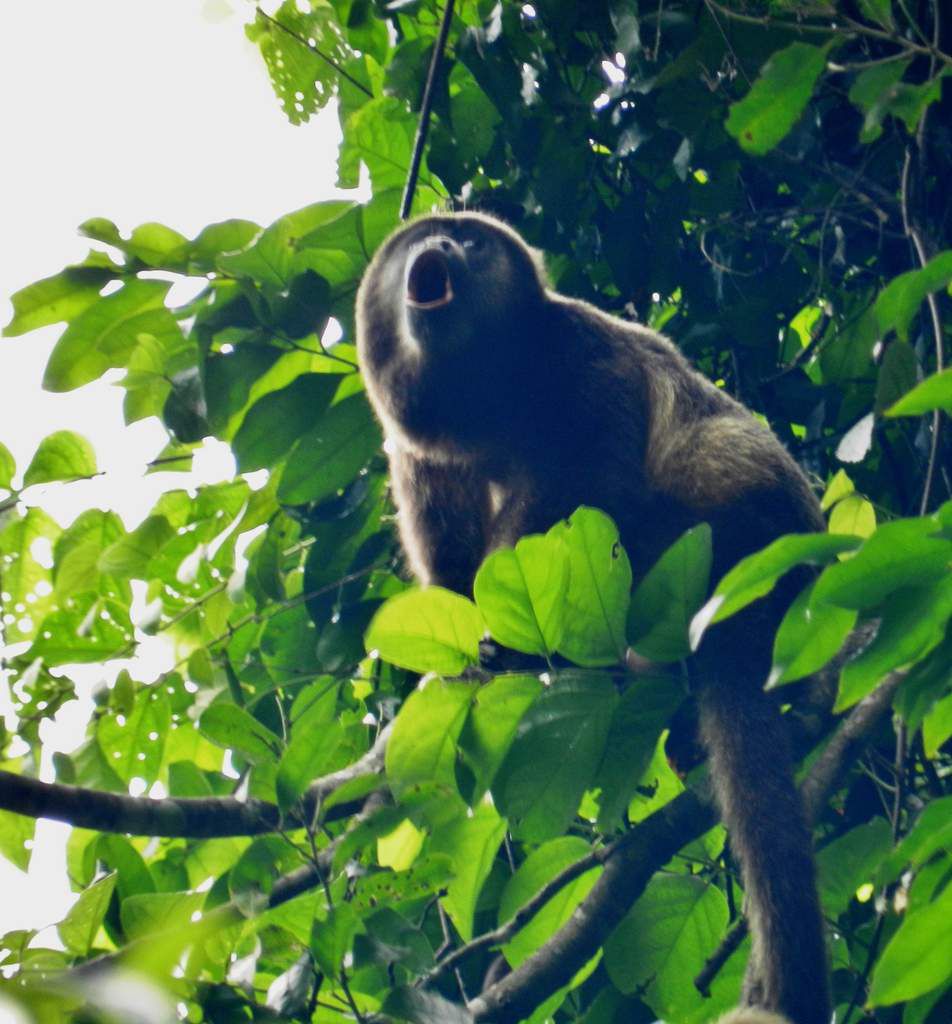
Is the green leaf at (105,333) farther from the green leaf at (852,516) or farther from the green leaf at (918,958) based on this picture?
the green leaf at (918,958)

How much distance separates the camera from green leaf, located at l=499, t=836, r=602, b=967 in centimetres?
246

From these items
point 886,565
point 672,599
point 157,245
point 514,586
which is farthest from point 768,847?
point 157,245

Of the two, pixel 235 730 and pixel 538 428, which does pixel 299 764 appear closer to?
pixel 235 730

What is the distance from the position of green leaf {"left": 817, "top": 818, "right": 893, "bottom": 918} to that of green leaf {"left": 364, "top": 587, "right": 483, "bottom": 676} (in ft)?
3.93

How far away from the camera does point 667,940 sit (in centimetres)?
258

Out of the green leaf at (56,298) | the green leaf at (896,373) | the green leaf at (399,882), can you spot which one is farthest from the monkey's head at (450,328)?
the green leaf at (399,882)

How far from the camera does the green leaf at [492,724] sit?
2.01 metres

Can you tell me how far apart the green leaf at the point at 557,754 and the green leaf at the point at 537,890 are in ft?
1.45

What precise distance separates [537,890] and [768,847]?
47cm

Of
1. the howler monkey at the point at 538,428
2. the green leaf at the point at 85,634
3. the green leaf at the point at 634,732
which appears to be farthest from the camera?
the howler monkey at the point at 538,428

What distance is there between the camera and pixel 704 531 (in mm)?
1970

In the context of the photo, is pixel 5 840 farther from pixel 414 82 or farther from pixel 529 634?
pixel 414 82

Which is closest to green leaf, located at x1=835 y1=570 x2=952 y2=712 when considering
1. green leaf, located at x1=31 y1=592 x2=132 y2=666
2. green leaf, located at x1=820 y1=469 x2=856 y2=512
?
green leaf, located at x1=820 y1=469 x2=856 y2=512

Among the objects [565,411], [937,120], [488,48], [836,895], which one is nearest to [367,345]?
[565,411]
